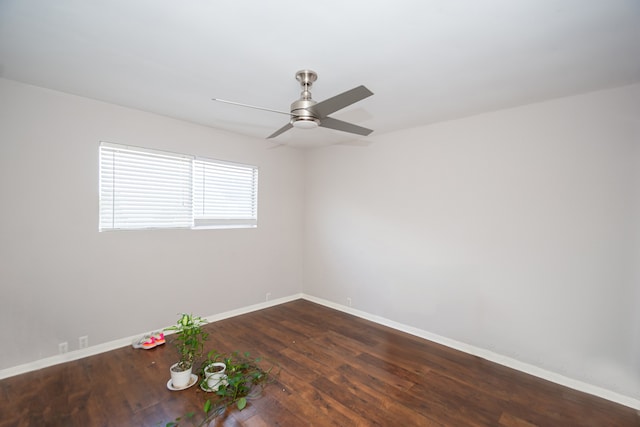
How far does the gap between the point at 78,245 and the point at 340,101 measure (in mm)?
2997

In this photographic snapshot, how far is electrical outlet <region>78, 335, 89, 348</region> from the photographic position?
2.85 metres

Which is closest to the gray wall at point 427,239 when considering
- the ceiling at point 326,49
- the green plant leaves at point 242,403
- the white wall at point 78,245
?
the white wall at point 78,245

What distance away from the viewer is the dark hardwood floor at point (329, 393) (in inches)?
82.1

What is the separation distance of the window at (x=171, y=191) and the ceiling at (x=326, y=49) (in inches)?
28.4

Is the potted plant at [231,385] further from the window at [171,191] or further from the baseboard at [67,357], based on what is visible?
the window at [171,191]

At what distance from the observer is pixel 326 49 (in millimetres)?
1928

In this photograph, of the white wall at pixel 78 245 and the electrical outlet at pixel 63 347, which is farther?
the electrical outlet at pixel 63 347

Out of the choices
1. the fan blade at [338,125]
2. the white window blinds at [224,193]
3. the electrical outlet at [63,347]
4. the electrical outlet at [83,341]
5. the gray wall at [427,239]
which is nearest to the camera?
the fan blade at [338,125]

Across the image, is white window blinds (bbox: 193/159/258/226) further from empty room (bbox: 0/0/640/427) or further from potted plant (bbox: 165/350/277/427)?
potted plant (bbox: 165/350/277/427)

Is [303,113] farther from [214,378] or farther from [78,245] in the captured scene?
[78,245]

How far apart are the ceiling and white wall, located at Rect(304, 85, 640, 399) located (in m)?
0.43

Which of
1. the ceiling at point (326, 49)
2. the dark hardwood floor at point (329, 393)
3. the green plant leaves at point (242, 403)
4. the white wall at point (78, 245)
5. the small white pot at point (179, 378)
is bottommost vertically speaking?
the dark hardwood floor at point (329, 393)

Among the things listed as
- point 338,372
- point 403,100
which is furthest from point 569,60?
point 338,372

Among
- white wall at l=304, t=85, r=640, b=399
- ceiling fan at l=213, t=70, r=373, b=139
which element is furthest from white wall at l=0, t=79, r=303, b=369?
white wall at l=304, t=85, r=640, b=399
